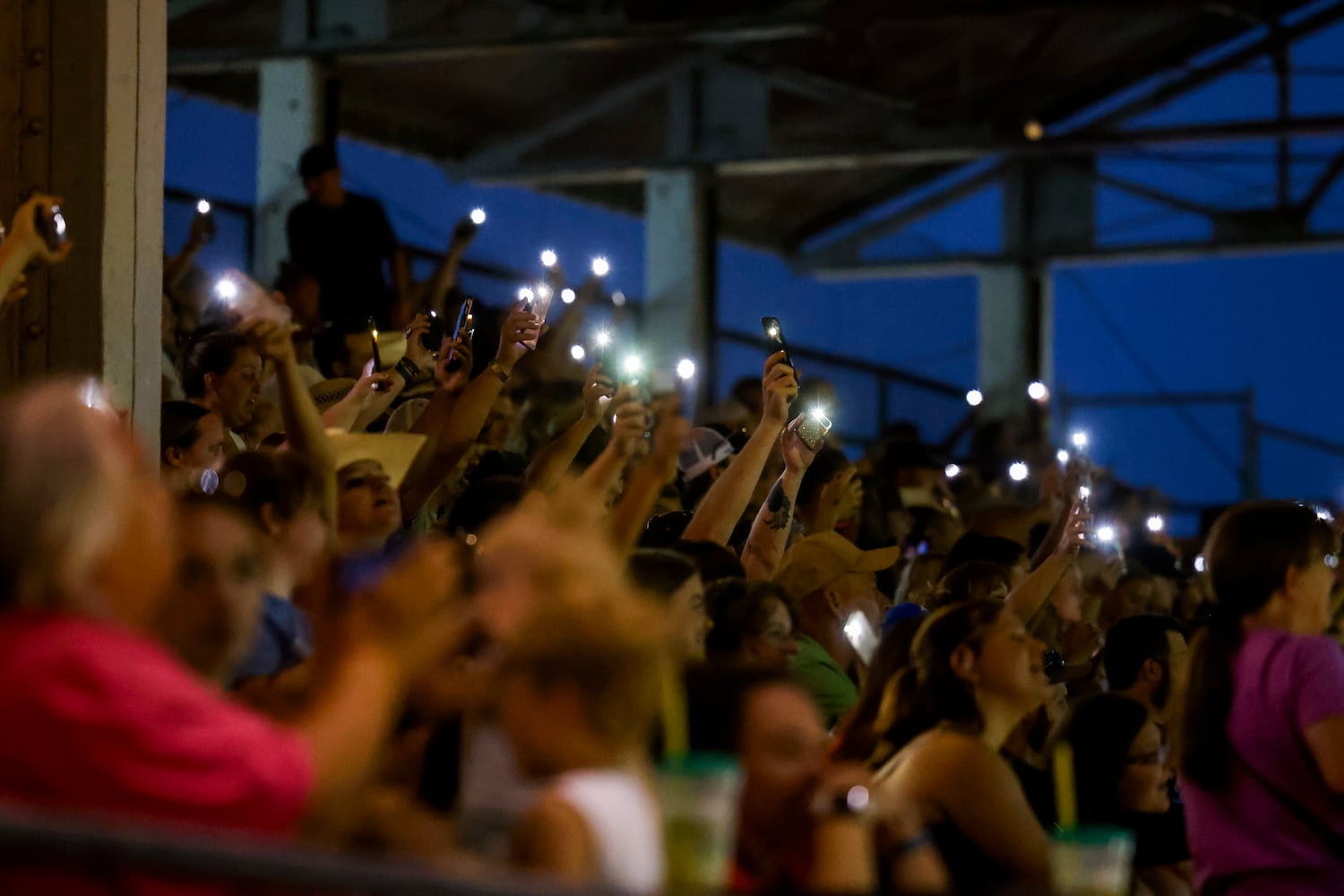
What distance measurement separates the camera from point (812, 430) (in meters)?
5.84

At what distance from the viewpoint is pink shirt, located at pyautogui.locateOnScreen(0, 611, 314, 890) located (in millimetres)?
2285

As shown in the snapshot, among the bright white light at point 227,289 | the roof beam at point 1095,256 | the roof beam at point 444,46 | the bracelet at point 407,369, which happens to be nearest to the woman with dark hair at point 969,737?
the bright white light at point 227,289

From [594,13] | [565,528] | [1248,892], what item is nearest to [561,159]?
[594,13]

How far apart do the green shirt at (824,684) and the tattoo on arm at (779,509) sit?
618 millimetres

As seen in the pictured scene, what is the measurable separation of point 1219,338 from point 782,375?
15.8 meters

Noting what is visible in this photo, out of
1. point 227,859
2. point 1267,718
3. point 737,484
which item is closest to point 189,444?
point 737,484

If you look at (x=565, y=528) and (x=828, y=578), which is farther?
(x=828, y=578)

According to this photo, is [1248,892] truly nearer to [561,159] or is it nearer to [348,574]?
[348,574]

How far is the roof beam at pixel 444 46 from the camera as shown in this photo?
12.0m

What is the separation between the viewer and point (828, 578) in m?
5.80

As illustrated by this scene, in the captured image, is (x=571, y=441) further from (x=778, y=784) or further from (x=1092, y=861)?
(x=1092, y=861)

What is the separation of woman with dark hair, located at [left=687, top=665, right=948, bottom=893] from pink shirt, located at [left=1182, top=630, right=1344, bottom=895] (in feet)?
3.41

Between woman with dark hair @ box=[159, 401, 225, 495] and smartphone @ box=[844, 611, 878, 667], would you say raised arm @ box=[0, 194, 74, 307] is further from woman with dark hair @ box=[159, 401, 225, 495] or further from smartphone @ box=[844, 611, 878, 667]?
smartphone @ box=[844, 611, 878, 667]

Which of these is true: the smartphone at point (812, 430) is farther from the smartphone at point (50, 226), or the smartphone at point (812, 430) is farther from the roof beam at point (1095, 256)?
the roof beam at point (1095, 256)
